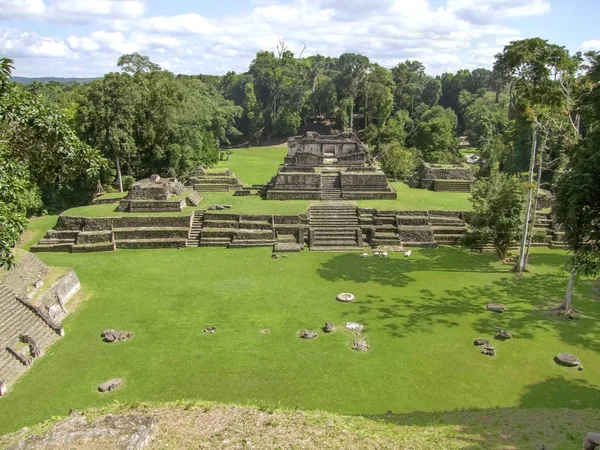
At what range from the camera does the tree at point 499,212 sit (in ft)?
55.7

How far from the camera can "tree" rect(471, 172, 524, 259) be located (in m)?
17.0

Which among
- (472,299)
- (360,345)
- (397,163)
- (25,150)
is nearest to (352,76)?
(397,163)

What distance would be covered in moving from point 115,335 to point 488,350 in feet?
32.1

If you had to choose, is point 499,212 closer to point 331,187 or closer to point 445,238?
point 445,238

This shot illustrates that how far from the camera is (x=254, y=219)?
2058 centimetres

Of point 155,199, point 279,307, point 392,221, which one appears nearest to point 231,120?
point 155,199

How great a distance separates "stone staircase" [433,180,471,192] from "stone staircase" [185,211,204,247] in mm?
14100

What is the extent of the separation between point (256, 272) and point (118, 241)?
720cm

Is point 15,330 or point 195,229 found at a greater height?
point 195,229

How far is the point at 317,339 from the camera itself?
11750mm

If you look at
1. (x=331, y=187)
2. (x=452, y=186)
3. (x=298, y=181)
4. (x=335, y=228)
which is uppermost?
(x=298, y=181)

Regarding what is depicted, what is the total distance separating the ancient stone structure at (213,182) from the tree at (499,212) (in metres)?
14.6

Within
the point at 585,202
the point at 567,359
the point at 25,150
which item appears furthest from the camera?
the point at 567,359

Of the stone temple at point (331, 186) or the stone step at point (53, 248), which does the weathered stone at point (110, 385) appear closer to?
the stone step at point (53, 248)
